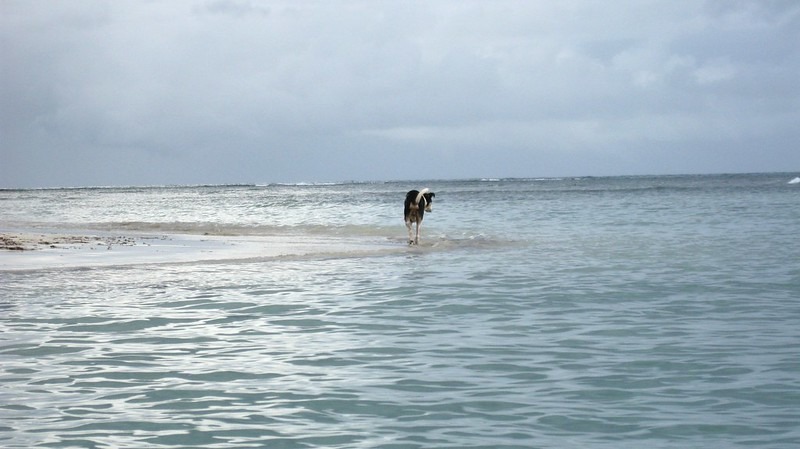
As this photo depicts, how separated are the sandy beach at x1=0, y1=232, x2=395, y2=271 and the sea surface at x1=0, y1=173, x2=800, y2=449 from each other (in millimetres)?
1914

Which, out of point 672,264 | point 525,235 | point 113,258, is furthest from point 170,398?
point 525,235

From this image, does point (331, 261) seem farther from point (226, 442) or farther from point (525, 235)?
point (226, 442)

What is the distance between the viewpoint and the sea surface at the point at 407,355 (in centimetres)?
582

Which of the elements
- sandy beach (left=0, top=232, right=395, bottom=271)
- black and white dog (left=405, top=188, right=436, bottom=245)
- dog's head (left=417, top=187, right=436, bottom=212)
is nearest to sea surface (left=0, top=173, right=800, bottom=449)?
sandy beach (left=0, top=232, right=395, bottom=271)

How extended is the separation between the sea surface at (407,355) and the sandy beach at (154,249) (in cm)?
191

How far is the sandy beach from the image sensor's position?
728 inches

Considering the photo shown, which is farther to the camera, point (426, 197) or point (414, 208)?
point (426, 197)

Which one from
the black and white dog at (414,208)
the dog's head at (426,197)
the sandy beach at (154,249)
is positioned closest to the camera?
the sandy beach at (154,249)

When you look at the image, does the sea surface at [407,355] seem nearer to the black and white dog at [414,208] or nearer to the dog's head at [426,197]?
the black and white dog at [414,208]

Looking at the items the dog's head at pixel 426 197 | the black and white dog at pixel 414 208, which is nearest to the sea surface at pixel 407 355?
the black and white dog at pixel 414 208

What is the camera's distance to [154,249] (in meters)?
21.9

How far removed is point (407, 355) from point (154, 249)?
15.0 m

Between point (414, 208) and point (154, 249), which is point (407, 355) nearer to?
point (154, 249)

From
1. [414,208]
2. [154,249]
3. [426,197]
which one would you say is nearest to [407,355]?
[154,249]
